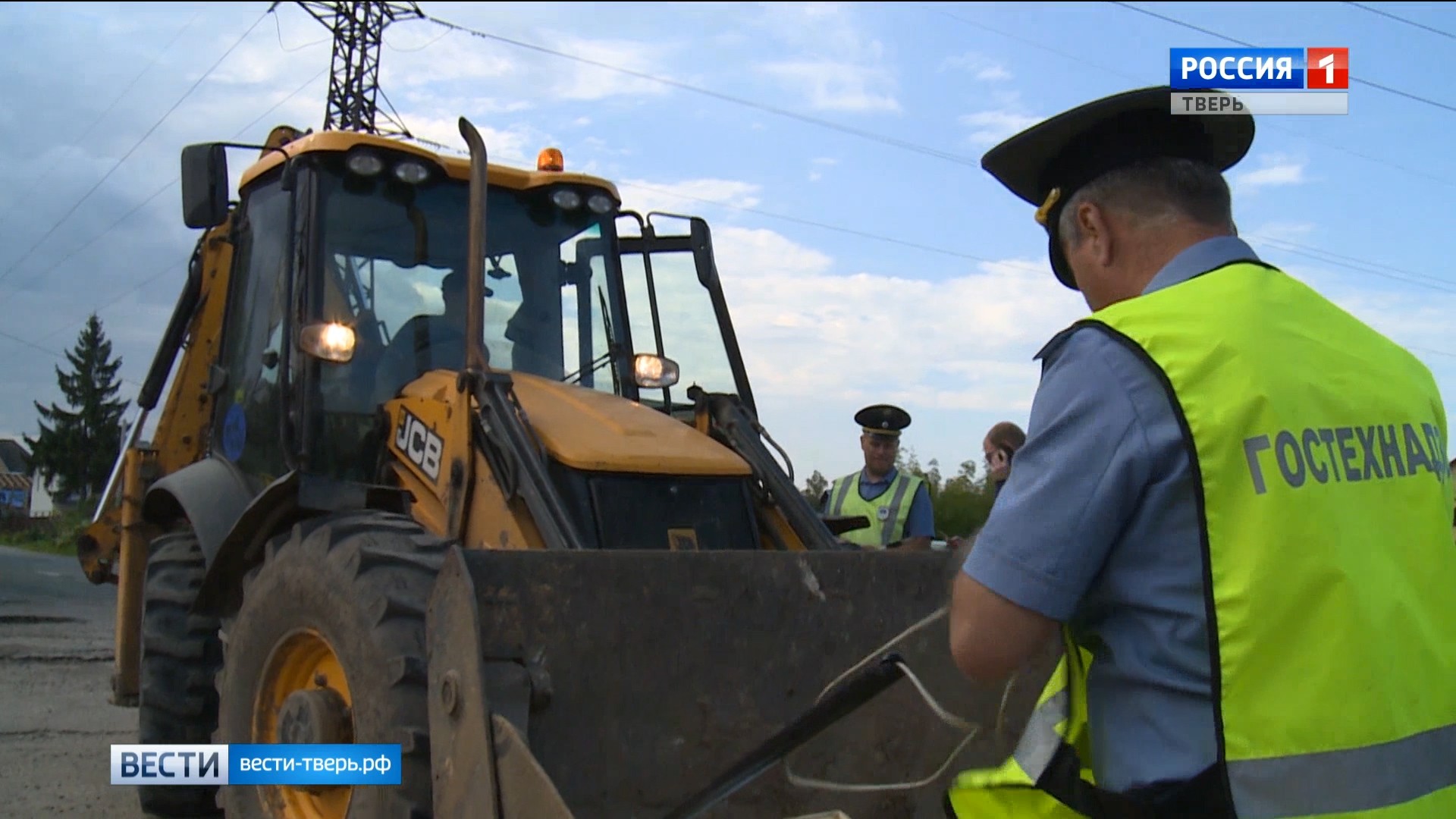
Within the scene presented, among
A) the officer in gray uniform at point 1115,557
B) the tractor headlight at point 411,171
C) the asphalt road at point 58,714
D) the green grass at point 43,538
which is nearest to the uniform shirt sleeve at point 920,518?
the tractor headlight at point 411,171

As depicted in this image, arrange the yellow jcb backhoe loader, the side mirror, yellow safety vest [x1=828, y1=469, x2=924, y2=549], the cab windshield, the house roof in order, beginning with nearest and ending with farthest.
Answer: the yellow jcb backhoe loader, the cab windshield, the side mirror, yellow safety vest [x1=828, y1=469, x2=924, y2=549], the house roof

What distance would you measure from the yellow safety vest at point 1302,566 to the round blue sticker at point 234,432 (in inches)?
167

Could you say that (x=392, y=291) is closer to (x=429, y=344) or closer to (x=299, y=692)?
(x=429, y=344)

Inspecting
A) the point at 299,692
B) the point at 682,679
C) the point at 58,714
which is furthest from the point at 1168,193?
the point at 58,714

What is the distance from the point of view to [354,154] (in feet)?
14.9

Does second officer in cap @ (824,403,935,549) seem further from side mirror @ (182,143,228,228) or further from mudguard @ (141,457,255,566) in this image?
side mirror @ (182,143,228,228)

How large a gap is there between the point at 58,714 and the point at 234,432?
10.1 ft

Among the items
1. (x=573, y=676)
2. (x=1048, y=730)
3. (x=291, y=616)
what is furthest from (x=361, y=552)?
(x=1048, y=730)

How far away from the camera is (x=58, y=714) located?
7.05m

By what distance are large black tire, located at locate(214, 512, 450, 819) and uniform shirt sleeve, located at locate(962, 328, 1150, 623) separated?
1912 millimetres

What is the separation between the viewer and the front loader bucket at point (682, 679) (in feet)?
8.98

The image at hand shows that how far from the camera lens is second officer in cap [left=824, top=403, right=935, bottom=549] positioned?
6.54 meters

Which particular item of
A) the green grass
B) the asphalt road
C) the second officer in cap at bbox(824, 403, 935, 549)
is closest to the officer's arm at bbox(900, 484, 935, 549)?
the second officer in cap at bbox(824, 403, 935, 549)

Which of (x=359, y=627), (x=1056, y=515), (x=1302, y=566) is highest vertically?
(x=359, y=627)
